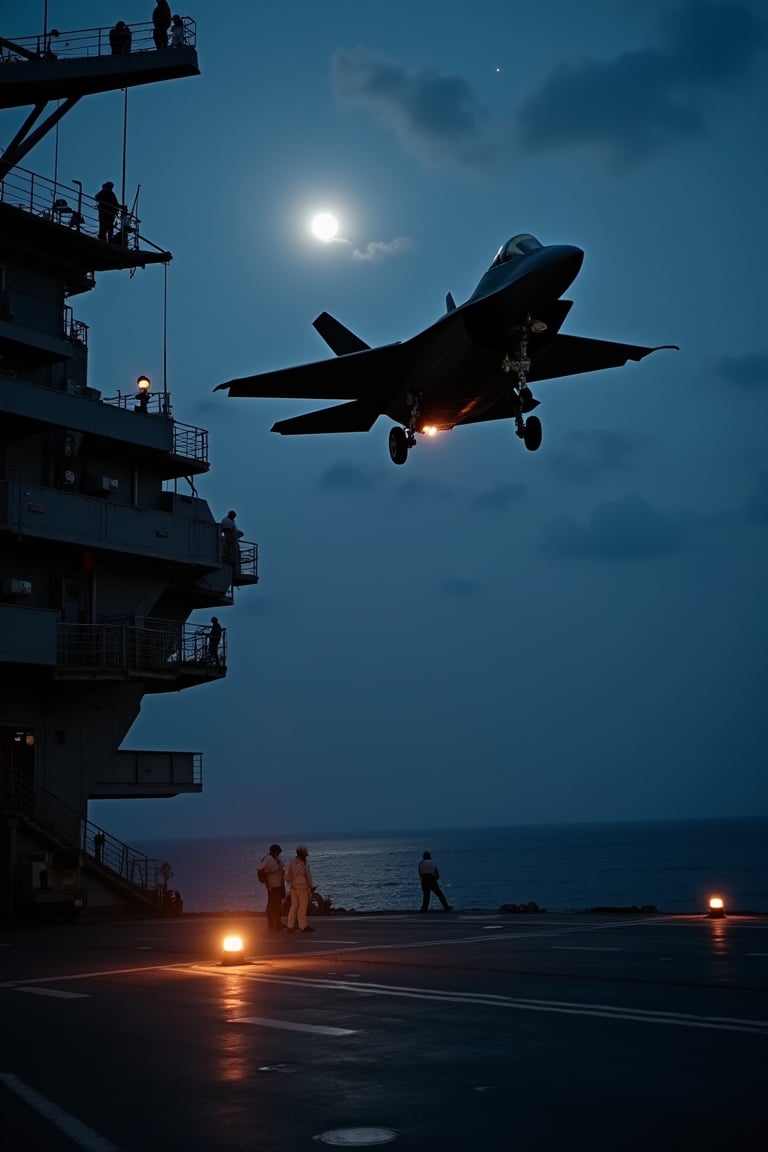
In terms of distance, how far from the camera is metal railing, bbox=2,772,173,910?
3609 centimetres

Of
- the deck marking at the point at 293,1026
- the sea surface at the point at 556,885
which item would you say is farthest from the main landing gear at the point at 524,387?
the sea surface at the point at 556,885

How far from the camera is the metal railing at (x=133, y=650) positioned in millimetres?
37375

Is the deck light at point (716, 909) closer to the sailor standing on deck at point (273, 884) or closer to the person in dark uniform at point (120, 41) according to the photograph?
the sailor standing on deck at point (273, 884)

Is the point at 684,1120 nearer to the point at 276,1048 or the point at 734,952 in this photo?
the point at 276,1048

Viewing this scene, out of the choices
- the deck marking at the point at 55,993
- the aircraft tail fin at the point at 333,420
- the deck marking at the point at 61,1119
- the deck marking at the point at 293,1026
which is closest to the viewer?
the deck marking at the point at 61,1119

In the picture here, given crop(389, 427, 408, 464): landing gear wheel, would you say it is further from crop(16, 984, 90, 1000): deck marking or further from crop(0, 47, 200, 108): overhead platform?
crop(0, 47, 200, 108): overhead platform

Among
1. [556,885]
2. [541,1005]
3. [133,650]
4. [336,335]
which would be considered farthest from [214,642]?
[556,885]

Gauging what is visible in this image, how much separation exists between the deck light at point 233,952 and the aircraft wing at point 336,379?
11.5 meters

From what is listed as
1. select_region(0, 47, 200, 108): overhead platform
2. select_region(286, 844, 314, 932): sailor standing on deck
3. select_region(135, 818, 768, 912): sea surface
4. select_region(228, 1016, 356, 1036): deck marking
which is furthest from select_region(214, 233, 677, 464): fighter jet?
select_region(135, 818, 768, 912): sea surface

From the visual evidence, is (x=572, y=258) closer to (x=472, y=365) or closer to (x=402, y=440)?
(x=472, y=365)

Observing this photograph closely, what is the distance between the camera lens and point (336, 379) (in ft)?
84.3

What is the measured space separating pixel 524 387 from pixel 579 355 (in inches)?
182

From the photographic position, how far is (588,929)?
23.1 metres

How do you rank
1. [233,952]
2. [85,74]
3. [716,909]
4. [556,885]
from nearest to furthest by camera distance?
[233,952] → [716,909] → [85,74] → [556,885]
